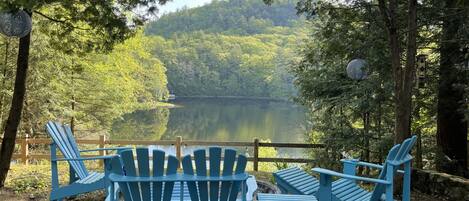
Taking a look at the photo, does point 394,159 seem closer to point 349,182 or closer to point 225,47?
point 349,182

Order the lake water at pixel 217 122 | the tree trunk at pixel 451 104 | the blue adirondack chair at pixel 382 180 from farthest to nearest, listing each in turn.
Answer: the lake water at pixel 217 122 → the tree trunk at pixel 451 104 → the blue adirondack chair at pixel 382 180

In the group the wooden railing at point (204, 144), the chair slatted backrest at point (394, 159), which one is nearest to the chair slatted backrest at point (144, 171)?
the chair slatted backrest at point (394, 159)

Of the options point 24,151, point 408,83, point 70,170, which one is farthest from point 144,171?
point 24,151

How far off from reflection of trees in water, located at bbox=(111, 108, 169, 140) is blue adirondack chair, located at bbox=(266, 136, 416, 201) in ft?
42.7

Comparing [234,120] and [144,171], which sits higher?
[144,171]

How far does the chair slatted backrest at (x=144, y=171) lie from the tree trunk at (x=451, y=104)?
4349 mm

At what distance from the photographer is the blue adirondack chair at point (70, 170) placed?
390 centimetres

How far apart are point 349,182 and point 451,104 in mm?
3069

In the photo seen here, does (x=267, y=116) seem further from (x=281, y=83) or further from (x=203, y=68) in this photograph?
(x=203, y=68)

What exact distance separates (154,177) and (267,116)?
3250 centimetres

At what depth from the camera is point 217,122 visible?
34656mm

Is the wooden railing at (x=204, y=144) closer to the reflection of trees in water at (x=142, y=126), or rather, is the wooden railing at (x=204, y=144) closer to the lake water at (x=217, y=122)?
the reflection of trees in water at (x=142, y=126)

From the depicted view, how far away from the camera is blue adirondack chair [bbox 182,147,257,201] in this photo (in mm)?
2629

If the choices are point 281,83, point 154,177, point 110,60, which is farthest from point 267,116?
point 154,177
